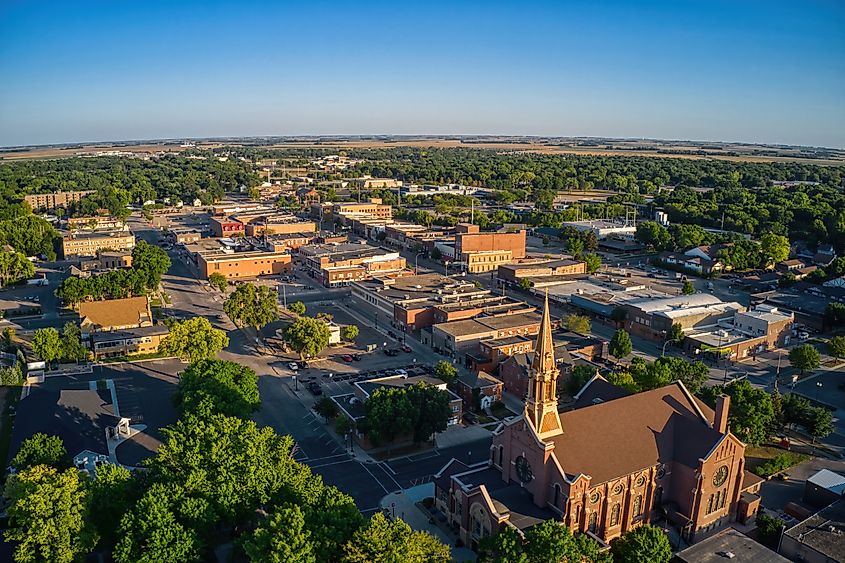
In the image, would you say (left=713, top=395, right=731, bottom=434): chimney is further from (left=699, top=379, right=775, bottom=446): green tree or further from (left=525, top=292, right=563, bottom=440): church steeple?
(left=525, top=292, right=563, bottom=440): church steeple

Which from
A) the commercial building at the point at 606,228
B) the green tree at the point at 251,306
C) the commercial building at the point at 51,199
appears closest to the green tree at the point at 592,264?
the commercial building at the point at 606,228

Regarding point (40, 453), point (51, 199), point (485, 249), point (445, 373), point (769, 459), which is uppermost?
point (51, 199)

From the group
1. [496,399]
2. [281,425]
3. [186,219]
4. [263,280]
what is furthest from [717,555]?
[186,219]

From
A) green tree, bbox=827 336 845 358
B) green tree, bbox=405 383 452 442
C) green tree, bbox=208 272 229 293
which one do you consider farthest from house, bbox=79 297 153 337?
green tree, bbox=827 336 845 358

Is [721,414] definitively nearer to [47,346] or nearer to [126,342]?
[126,342]

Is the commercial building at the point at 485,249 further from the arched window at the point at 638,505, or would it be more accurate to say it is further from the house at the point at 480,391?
the arched window at the point at 638,505

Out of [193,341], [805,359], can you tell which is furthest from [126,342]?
[805,359]
